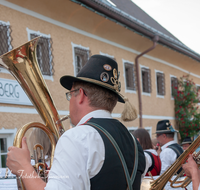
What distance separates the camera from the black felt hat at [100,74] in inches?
68.8

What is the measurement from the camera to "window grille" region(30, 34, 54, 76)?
753cm

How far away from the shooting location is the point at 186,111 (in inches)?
552

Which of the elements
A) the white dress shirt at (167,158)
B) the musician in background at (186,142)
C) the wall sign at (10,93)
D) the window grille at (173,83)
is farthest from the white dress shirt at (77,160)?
the window grille at (173,83)

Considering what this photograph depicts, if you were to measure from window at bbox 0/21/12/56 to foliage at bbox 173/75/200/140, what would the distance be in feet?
30.9

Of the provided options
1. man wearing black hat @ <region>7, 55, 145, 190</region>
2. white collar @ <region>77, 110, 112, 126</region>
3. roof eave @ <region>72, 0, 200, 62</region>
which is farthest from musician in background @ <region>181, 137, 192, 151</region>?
white collar @ <region>77, 110, 112, 126</region>

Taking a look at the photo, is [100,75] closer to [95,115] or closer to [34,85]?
[95,115]

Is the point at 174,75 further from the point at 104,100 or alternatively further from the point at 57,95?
the point at 104,100

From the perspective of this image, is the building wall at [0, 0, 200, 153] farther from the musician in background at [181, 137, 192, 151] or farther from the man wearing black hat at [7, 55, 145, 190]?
the man wearing black hat at [7, 55, 145, 190]

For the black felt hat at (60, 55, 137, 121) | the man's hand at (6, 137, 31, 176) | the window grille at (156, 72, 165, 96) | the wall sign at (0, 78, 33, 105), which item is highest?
the window grille at (156, 72, 165, 96)

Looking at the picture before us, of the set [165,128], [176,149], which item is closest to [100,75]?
[176,149]

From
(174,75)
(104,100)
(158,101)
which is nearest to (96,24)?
(158,101)

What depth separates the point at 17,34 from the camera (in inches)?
268

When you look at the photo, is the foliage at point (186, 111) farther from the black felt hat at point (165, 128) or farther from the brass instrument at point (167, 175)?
the brass instrument at point (167, 175)

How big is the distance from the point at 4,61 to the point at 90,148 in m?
1.17
